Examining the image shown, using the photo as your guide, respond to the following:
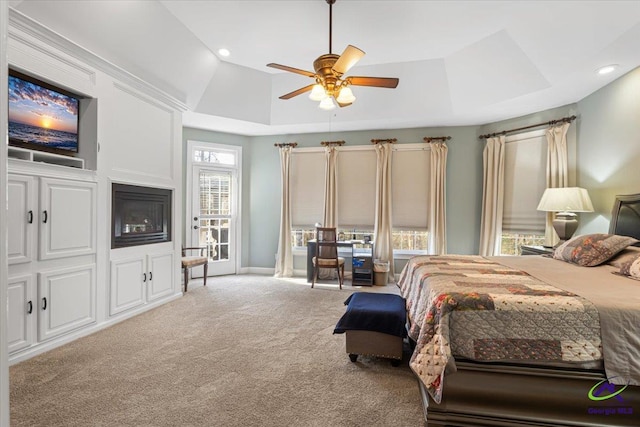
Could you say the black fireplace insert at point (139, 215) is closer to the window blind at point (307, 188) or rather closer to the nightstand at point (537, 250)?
the window blind at point (307, 188)

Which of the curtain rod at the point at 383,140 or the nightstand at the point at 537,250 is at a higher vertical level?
the curtain rod at the point at 383,140

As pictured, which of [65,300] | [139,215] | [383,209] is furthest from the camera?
[383,209]

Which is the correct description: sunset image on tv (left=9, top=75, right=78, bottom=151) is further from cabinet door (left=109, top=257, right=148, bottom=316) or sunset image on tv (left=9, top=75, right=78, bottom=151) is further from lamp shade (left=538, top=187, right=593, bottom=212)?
lamp shade (left=538, top=187, right=593, bottom=212)

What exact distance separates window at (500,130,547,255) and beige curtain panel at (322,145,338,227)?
2.83 m

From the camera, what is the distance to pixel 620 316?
1.60 metres

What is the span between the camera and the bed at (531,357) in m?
1.62

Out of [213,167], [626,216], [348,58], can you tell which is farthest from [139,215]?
[626,216]

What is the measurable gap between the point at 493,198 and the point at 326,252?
9.41 feet

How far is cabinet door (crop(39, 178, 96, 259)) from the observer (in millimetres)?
2730

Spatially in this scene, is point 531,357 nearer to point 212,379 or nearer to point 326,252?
point 212,379

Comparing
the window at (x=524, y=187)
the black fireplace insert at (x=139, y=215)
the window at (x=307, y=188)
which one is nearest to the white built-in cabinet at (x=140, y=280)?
the black fireplace insert at (x=139, y=215)

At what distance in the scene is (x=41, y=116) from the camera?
278 centimetres

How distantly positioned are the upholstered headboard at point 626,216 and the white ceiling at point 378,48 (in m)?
1.41

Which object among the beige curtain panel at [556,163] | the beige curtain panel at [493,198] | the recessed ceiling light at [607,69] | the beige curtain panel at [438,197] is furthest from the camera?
the beige curtain panel at [438,197]
